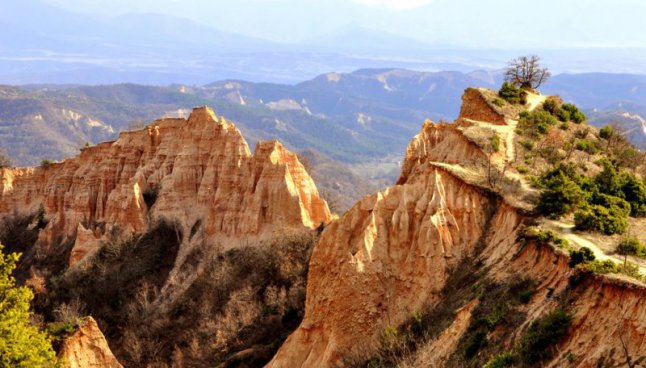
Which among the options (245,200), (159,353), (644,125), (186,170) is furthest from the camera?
(644,125)

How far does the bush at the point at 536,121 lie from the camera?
137 feet

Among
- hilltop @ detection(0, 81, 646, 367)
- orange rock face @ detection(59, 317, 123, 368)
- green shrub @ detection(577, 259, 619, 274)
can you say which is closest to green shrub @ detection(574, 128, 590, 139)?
hilltop @ detection(0, 81, 646, 367)

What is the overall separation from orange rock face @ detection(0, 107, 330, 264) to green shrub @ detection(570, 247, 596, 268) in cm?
2822

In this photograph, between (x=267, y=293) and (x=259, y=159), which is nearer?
(x=267, y=293)

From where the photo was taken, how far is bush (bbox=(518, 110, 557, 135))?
41819 millimetres

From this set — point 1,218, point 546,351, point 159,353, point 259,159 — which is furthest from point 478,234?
point 1,218

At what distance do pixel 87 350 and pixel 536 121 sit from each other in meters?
29.7

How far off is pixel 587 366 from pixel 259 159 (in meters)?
37.6

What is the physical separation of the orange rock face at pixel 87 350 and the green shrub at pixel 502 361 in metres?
21.9

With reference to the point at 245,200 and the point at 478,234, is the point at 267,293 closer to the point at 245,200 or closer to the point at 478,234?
the point at 245,200

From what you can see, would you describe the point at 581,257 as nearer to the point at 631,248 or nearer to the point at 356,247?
the point at 631,248

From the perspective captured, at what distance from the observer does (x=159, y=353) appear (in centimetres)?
4297

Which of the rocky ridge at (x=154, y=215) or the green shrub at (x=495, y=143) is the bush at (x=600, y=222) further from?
the rocky ridge at (x=154, y=215)

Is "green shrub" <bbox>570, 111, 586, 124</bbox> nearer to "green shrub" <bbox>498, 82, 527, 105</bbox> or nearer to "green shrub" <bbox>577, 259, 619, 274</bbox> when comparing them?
"green shrub" <bbox>498, 82, 527, 105</bbox>
